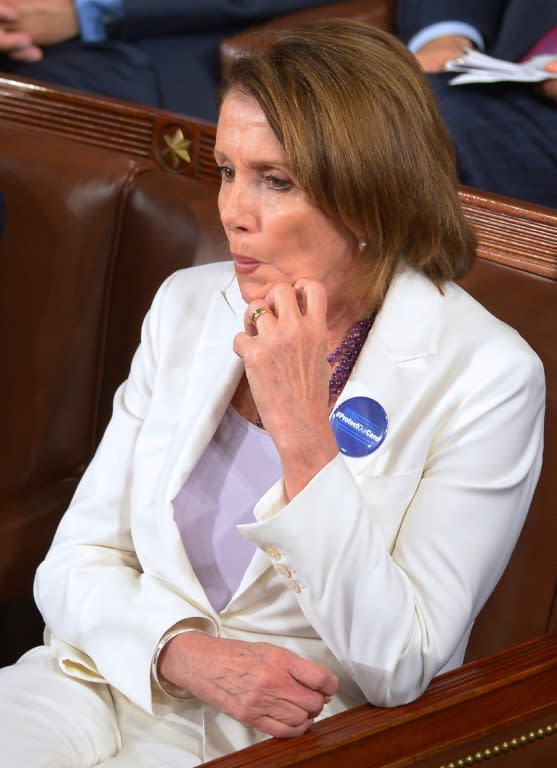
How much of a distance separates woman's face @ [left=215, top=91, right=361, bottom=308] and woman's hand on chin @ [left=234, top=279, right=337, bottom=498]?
9 cm

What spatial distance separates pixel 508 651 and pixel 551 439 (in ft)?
0.97

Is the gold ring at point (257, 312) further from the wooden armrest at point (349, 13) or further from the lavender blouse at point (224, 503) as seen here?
the wooden armrest at point (349, 13)

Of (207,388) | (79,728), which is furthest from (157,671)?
(207,388)

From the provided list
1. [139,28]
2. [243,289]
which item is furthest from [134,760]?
[139,28]

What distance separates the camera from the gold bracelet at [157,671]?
1.30 metres

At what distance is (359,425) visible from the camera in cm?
129

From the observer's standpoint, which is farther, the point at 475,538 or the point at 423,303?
the point at 423,303

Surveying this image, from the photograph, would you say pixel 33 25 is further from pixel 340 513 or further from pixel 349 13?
pixel 340 513

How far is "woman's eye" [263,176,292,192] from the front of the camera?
128cm

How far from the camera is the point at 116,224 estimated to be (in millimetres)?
1745

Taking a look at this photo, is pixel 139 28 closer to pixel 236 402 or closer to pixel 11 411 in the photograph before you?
pixel 11 411

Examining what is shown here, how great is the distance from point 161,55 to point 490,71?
0.77m

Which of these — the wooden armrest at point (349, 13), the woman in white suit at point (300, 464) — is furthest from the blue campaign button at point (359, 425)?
the wooden armrest at point (349, 13)

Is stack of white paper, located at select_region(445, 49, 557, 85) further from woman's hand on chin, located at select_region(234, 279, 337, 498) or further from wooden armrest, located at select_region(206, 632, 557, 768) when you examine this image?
wooden armrest, located at select_region(206, 632, 557, 768)
